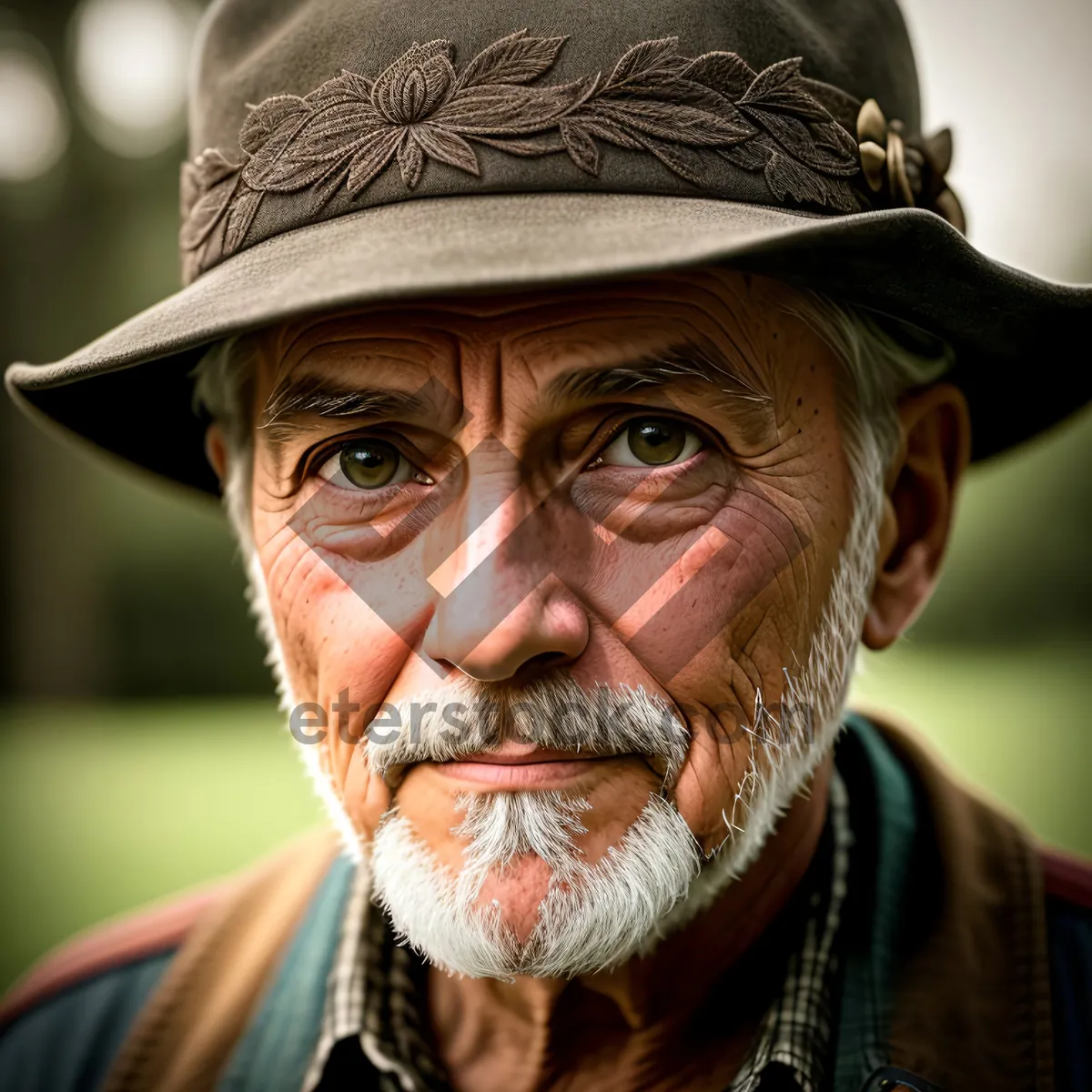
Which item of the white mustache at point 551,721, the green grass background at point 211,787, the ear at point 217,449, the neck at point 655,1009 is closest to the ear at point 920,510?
the neck at point 655,1009

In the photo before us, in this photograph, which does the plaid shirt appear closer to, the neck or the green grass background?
the neck

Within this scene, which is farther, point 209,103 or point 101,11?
point 101,11

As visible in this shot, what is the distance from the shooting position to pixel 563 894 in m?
1.38

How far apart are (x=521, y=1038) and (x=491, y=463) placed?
43.6 inches

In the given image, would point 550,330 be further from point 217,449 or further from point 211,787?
point 211,787

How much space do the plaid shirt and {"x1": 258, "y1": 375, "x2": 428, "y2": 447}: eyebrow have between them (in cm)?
92

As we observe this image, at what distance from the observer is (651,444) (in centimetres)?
148

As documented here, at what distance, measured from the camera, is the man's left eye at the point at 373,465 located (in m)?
1.55

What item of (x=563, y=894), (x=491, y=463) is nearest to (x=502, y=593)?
(x=491, y=463)

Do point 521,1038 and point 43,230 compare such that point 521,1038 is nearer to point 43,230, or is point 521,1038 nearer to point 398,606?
point 398,606

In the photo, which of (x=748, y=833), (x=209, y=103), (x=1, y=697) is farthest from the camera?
(x=1, y=697)

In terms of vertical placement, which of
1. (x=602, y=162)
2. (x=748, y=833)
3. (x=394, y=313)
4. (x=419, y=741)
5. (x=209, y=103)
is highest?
(x=209, y=103)

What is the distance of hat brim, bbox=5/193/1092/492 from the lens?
1.18 metres

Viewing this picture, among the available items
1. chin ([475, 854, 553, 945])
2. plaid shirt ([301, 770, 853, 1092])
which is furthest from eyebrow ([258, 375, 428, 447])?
plaid shirt ([301, 770, 853, 1092])
